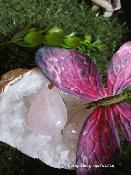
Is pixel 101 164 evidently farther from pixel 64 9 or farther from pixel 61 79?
pixel 64 9

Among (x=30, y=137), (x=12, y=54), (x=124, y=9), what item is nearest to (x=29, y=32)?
(x=12, y=54)

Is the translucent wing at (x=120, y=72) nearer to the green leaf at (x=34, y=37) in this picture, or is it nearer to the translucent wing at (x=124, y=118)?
the translucent wing at (x=124, y=118)

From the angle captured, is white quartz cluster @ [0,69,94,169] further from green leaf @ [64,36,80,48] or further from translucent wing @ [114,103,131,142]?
green leaf @ [64,36,80,48]

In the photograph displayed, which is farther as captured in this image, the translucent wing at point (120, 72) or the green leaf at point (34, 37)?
the green leaf at point (34, 37)

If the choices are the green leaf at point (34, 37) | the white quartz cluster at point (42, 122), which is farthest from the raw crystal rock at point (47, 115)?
the green leaf at point (34, 37)

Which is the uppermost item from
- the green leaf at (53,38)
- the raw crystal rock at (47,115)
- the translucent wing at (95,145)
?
the green leaf at (53,38)
